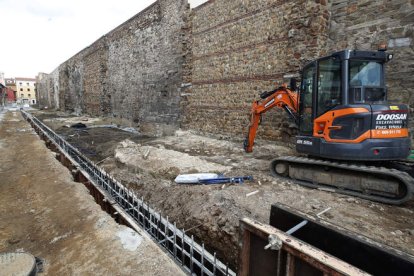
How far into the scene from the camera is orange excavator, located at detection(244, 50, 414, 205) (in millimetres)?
4160

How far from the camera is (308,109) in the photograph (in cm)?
535

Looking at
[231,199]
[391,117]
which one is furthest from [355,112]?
[231,199]

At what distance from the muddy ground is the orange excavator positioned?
1.00ft

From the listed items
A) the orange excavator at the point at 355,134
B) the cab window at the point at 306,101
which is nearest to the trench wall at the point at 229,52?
the cab window at the point at 306,101

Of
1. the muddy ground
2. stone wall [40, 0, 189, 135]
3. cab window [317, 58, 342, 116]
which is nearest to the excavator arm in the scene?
cab window [317, 58, 342, 116]

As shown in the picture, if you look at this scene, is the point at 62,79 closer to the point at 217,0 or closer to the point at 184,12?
the point at 184,12

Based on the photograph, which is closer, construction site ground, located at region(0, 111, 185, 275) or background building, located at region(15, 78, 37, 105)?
construction site ground, located at region(0, 111, 185, 275)

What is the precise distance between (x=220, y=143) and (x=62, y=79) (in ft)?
98.9

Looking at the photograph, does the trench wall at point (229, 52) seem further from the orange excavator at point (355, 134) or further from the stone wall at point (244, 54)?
the orange excavator at point (355, 134)

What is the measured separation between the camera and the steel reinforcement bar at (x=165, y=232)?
279 centimetres

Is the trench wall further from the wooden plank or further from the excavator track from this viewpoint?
the wooden plank

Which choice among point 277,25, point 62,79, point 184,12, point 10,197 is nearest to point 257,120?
point 277,25

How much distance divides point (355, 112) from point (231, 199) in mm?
2636

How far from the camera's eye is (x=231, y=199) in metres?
4.12
